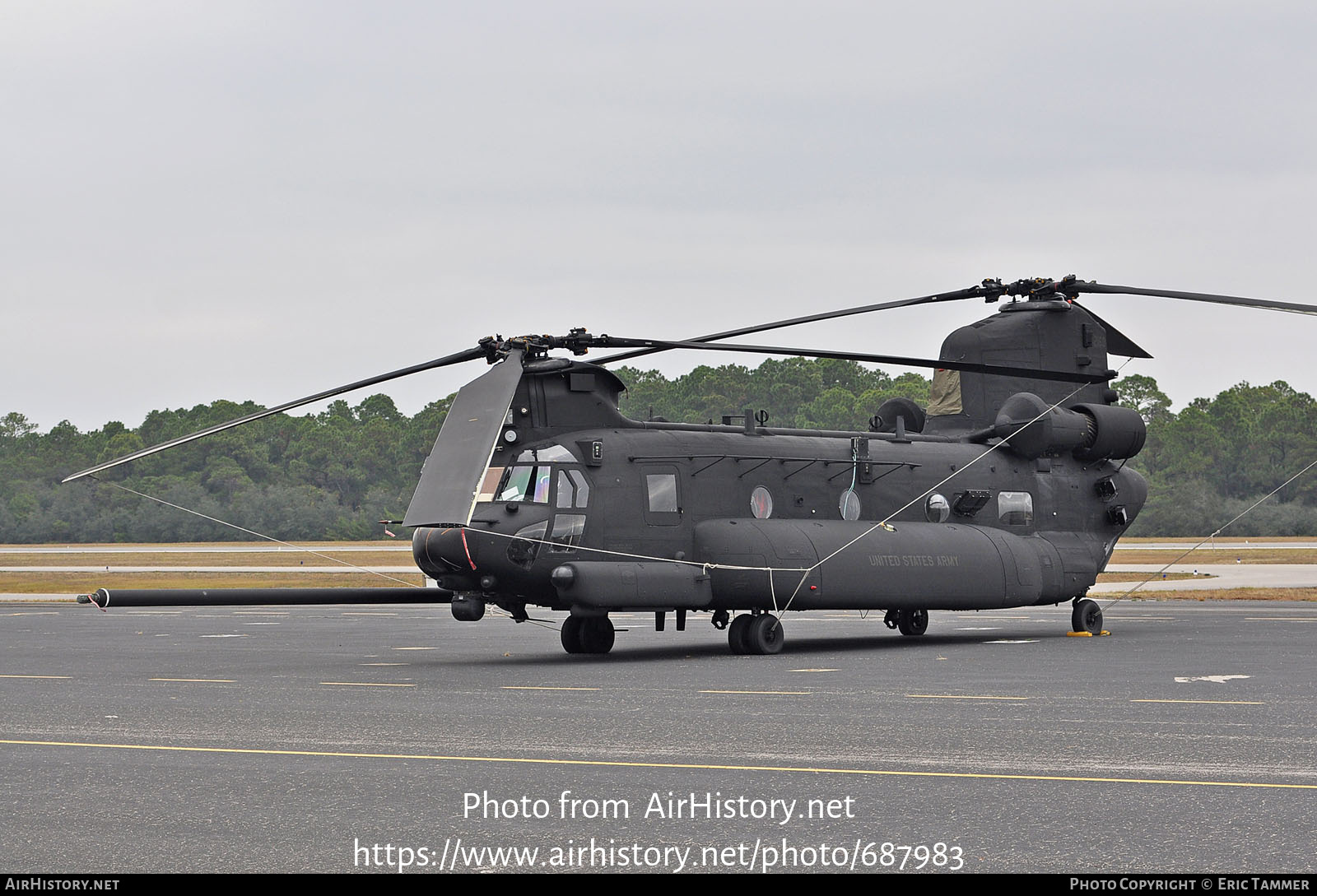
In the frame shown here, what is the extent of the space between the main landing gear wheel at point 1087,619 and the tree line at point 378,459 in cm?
6767

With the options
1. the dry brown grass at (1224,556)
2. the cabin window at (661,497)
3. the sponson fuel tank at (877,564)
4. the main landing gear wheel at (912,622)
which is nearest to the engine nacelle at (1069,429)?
the sponson fuel tank at (877,564)

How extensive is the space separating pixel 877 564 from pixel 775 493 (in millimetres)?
2039

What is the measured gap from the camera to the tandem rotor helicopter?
2146 cm

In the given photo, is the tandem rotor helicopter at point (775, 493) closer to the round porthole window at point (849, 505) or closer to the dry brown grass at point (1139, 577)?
the round porthole window at point (849, 505)

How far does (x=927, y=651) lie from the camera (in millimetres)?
23344

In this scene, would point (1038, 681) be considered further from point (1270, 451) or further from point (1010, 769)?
point (1270, 451)

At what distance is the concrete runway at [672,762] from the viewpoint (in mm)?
8047

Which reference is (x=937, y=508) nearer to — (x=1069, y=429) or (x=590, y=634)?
(x=1069, y=429)

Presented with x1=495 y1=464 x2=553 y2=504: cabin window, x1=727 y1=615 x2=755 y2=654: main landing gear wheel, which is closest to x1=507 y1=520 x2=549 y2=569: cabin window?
x1=495 y1=464 x2=553 y2=504: cabin window

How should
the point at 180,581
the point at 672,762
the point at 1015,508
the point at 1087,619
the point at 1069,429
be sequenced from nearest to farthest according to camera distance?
1. the point at 672,762
2. the point at 1015,508
3. the point at 1087,619
4. the point at 1069,429
5. the point at 180,581

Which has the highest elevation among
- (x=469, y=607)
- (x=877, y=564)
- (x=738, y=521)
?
(x=738, y=521)

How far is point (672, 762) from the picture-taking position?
1125cm

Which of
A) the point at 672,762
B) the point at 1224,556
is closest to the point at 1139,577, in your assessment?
the point at 1224,556

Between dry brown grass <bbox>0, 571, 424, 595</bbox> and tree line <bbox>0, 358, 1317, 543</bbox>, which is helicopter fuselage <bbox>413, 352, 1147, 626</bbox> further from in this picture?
tree line <bbox>0, 358, 1317, 543</bbox>
